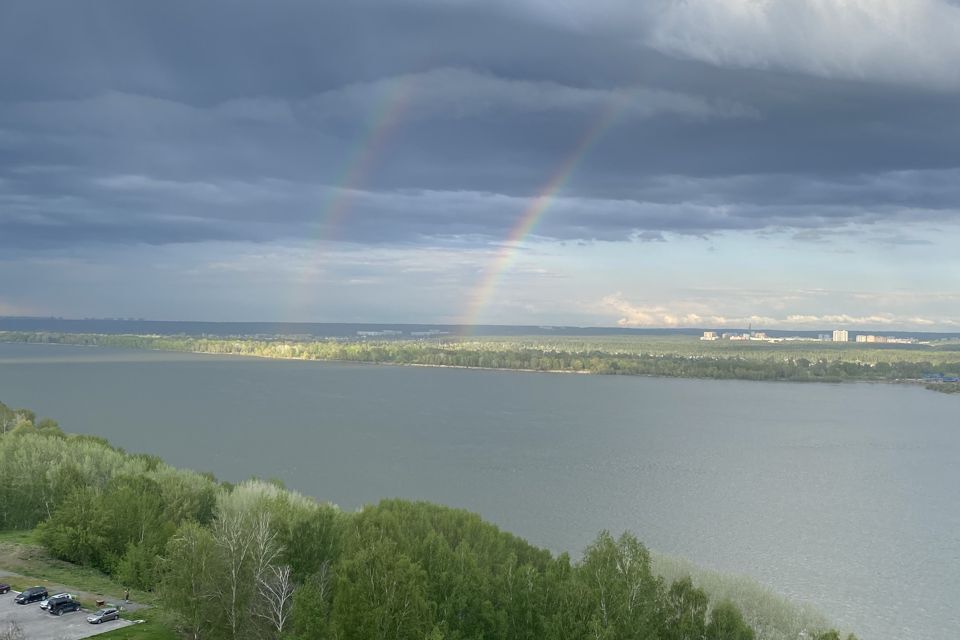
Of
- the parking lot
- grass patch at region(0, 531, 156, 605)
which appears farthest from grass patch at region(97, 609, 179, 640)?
grass patch at region(0, 531, 156, 605)

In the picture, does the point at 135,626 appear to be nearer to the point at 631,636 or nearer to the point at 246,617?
the point at 246,617

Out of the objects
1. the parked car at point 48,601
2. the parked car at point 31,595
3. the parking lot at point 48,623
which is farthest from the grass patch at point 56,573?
the parking lot at point 48,623

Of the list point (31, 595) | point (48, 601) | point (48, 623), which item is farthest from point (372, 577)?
point (31, 595)

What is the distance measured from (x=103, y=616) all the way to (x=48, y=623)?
3.12 feet

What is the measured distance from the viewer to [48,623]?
15.0m

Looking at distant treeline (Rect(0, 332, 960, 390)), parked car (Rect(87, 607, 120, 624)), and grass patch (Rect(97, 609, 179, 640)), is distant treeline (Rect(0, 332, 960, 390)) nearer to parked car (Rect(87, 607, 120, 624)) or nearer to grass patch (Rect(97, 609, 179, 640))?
grass patch (Rect(97, 609, 179, 640))

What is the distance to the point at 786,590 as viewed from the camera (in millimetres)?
22281

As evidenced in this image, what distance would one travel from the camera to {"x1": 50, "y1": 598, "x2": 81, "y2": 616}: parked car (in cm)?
1544

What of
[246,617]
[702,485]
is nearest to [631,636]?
[246,617]

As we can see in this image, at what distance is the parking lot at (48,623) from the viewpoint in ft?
47.3

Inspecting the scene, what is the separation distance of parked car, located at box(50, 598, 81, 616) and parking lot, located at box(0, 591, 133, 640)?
86mm

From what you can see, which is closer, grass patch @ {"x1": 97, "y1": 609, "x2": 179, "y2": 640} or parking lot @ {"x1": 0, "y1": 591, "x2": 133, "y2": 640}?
parking lot @ {"x1": 0, "y1": 591, "x2": 133, "y2": 640}

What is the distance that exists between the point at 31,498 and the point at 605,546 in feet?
56.1

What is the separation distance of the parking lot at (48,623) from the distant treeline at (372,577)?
54.8 inches
